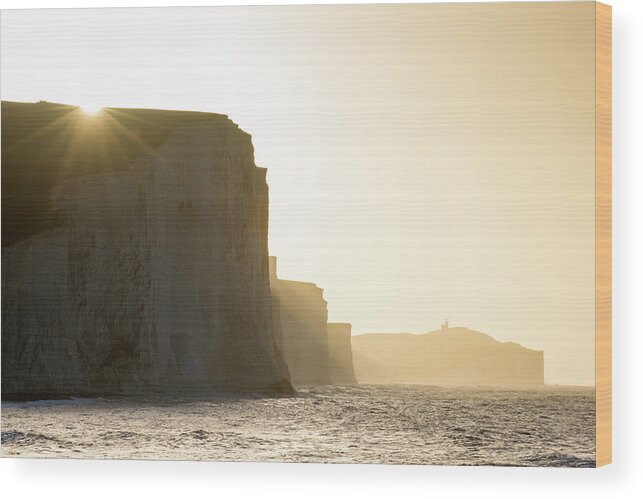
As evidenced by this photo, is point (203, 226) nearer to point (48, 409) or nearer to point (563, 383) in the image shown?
point (48, 409)

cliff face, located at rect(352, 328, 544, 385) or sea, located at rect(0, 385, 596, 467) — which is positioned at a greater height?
cliff face, located at rect(352, 328, 544, 385)

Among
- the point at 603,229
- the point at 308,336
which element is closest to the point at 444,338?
the point at 308,336

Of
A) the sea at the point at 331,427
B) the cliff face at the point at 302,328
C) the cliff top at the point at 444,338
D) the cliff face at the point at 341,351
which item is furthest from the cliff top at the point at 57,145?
the cliff top at the point at 444,338

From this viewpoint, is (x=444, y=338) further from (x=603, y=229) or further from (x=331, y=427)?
(x=603, y=229)

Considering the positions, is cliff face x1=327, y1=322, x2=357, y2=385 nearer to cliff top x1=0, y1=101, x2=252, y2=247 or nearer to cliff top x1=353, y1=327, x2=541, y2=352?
cliff top x1=353, y1=327, x2=541, y2=352

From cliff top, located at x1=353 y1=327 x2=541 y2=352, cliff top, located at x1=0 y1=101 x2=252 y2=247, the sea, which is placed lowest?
the sea

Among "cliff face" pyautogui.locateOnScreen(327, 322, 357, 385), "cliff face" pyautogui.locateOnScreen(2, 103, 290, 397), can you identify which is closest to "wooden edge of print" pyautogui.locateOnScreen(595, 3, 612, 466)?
"cliff face" pyautogui.locateOnScreen(327, 322, 357, 385)
